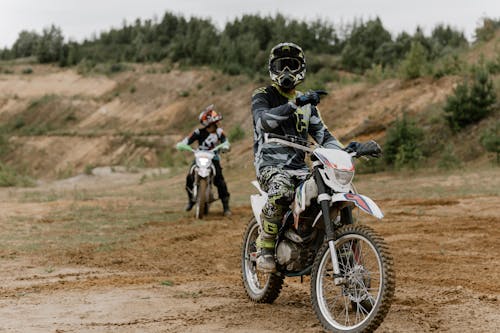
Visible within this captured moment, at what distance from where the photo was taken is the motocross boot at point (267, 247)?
5.93 meters

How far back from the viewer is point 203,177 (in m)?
14.1

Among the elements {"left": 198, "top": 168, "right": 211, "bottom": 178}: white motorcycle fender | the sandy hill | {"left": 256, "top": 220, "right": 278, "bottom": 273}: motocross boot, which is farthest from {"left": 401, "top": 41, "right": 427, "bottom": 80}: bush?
{"left": 256, "top": 220, "right": 278, "bottom": 273}: motocross boot

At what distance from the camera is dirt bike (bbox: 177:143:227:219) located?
1411 cm

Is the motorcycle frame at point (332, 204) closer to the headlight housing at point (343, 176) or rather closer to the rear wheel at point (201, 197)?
the headlight housing at point (343, 176)

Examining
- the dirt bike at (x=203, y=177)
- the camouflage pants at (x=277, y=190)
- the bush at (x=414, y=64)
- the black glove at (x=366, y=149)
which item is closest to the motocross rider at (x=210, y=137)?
the dirt bike at (x=203, y=177)

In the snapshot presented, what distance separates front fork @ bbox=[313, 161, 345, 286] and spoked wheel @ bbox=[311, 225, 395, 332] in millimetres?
49

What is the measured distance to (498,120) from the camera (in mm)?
24672

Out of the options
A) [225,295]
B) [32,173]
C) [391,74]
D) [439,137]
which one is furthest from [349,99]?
[225,295]

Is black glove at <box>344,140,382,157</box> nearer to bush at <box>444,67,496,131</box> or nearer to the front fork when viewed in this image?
the front fork

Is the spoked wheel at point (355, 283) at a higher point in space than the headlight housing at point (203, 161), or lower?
lower

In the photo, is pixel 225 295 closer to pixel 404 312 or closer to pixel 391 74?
pixel 404 312

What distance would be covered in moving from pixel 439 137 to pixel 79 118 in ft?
126

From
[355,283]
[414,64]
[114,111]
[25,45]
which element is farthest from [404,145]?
[25,45]

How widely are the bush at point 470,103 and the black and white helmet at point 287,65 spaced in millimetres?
20543
